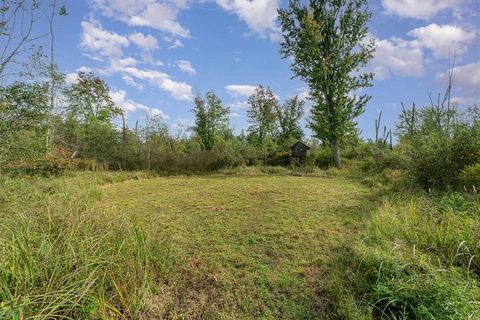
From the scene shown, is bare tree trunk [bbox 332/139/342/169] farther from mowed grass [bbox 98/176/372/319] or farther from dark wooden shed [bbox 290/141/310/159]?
mowed grass [bbox 98/176/372/319]

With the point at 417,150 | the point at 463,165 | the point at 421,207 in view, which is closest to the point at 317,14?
the point at 417,150

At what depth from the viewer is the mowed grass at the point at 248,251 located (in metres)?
2.44

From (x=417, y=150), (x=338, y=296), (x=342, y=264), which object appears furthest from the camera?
(x=417, y=150)

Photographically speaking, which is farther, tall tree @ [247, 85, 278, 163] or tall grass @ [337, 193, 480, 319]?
tall tree @ [247, 85, 278, 163]

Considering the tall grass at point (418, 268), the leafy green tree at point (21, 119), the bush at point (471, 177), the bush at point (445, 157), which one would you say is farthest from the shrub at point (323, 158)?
the leafy green tree at point (21, 119)

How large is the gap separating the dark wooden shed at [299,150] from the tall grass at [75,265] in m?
12.9

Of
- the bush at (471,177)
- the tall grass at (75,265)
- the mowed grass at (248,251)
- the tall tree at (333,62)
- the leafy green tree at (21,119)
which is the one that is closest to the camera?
the tall grass at (75,265)

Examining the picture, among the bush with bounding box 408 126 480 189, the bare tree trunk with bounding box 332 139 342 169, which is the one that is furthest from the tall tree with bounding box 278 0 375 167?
the bush with bounding box 408 126 480 189

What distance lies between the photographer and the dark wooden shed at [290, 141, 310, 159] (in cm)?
1502

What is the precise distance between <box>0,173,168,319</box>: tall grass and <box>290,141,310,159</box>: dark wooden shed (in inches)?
507

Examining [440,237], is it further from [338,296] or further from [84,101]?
[84,101]

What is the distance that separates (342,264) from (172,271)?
6.35 feet

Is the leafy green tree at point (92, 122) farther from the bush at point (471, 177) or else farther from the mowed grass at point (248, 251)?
the bush at point (471, 177)

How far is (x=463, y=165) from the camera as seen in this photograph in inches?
211
